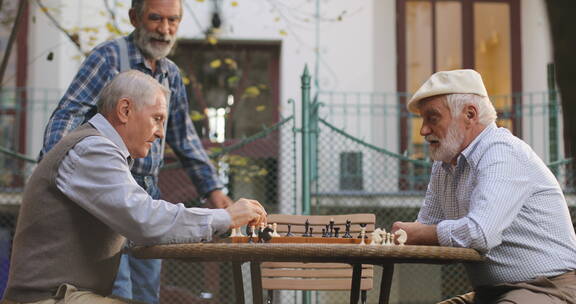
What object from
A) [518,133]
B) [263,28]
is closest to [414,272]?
[518,133]

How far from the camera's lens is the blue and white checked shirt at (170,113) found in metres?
4.23

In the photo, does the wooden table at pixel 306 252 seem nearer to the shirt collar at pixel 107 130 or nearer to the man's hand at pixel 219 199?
the shirt collar at pixel 107 130

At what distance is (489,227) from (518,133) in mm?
8451

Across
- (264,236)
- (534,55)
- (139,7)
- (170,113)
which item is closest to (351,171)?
(534,55)

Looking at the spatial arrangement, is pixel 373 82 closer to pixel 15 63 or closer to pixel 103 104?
pixel 15 63

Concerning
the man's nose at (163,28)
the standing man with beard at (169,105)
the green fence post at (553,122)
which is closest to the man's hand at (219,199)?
the standing man with beard at (169,105)

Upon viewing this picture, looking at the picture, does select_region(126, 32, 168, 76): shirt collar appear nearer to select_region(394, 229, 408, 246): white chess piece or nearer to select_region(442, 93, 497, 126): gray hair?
select_region(442, 93, 497, 126): gray hair

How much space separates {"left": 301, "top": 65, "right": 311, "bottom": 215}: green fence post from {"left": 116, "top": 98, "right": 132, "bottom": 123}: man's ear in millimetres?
4233

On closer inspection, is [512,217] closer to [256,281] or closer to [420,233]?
[420,233]

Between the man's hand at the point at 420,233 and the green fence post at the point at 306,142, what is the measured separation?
4132mm

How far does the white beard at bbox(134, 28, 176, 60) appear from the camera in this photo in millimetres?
4613

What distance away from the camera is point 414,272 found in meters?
10.7

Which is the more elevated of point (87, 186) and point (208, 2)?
point (208, 2)

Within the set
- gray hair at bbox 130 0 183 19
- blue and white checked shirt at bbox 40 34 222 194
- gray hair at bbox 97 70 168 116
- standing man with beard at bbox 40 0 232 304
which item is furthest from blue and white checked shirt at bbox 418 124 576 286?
gray hair at bbox 130 0 183 19
